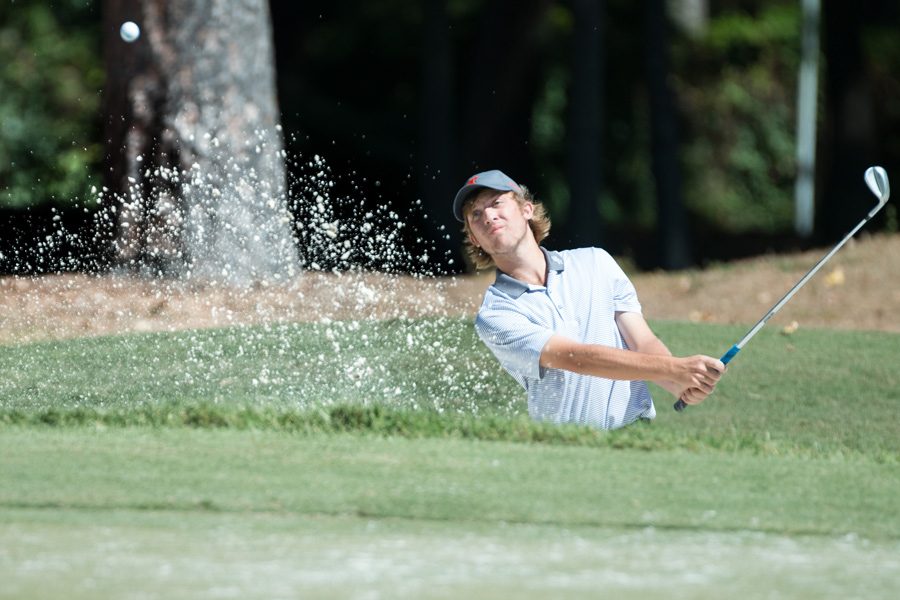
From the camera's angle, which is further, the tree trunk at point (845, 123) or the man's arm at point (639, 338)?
the tree trunk at point (845, 123)

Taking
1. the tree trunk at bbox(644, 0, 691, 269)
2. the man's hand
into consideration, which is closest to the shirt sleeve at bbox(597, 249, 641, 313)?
the man's hand

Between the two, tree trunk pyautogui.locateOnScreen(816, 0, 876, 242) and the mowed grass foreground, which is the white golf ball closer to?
the mowed grass foreground

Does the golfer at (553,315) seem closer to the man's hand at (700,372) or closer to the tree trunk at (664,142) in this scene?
the man's hand at (700,372)

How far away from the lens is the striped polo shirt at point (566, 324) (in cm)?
577

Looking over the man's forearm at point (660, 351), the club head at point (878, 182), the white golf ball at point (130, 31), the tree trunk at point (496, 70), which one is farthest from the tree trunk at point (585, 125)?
the man's forearm at point (660, 351)

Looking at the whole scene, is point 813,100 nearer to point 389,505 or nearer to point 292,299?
point 292,299

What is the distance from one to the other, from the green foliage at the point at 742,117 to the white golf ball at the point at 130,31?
507 inches

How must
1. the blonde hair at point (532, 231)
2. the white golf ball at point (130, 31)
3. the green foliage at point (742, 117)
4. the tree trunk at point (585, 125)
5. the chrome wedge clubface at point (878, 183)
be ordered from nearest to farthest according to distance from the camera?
the blonde hair at point (532, 231)
the chrome wedge clubface at point (878, 183)
the white golf ball at point (130, 31)
the tree trunk at point (585, 125)
the green foliage at point (742, 117)

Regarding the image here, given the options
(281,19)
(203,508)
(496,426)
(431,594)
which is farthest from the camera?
(281,19)

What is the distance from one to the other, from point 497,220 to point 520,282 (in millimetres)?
240

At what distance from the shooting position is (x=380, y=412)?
6.16 meters

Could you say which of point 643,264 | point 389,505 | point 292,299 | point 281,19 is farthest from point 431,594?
point 281,19

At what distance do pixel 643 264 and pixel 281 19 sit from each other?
19.8 feet

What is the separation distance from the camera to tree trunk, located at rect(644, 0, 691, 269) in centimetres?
1534
